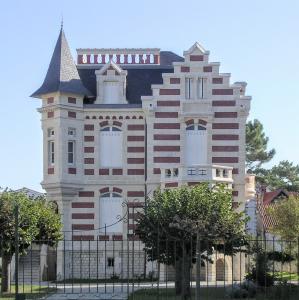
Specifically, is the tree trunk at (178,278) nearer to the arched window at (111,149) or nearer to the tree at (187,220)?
the tree at (187,220)

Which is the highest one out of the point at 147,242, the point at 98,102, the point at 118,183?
the point at 98,102

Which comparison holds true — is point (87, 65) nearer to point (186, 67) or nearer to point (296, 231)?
point (186, 67)

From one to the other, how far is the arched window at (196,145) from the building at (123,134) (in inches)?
2.1

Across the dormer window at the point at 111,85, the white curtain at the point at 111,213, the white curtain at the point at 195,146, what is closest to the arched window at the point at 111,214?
the white curtain at the point at 111,213

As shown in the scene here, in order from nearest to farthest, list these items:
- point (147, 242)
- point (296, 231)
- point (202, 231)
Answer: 1. point (202, 231)
2. point (147, 242)
3. point (296, 231)

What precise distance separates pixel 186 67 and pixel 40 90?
7.98 m

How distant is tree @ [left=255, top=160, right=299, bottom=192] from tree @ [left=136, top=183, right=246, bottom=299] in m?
48.1

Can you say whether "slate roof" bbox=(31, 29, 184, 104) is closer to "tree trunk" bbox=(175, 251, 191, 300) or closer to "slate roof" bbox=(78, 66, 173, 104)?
"slate roof" bbox=(78, 66, 173, 104)

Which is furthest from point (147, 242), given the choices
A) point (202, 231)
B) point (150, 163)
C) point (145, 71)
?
point (145, 71)

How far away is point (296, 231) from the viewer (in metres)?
47.9

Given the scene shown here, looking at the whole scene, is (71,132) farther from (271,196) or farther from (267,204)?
(271,196)

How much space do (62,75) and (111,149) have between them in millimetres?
4814

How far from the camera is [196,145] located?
48.1 meters

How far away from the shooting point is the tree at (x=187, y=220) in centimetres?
3444
